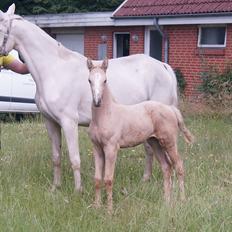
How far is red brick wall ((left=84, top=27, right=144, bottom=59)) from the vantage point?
21.4 meters

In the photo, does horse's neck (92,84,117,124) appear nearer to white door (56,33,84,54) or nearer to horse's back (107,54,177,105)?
horse's back (107,54,177,105)

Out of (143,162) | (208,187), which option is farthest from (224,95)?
(208,187)

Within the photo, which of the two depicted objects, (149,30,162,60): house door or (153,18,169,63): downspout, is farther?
(149,30,162,60): house door

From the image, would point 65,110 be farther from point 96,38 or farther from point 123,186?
point 96,38

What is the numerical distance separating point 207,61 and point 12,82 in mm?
7855

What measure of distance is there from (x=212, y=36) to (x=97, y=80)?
14.5 meters

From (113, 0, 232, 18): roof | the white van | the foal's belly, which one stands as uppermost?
(113, 0, 232, 18): roof

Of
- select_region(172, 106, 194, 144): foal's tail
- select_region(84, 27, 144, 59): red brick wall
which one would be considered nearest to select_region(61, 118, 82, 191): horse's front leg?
select_region(172, 106, 194, 144): foal's tail

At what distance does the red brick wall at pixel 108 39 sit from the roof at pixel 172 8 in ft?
2.46

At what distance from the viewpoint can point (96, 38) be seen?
2305cm

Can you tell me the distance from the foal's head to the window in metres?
13.9

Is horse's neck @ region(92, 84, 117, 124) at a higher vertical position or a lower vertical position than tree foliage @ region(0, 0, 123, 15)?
lower

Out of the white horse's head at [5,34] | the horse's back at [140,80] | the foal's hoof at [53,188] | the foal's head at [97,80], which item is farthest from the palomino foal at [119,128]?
the white horse's head at [5,34]

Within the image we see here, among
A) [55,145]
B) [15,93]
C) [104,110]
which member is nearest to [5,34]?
[55,145]
